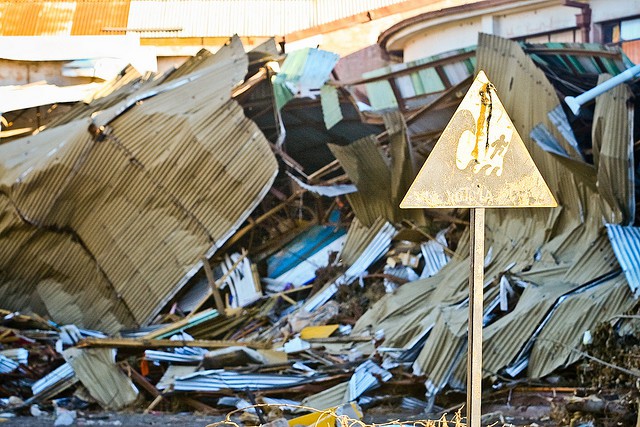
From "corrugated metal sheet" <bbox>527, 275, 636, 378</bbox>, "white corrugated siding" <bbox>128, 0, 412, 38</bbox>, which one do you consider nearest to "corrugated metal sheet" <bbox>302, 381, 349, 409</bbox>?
"corrugated metal sheet" <bbox>527, 275, 636, 378</bbox>

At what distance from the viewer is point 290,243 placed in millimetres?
14820

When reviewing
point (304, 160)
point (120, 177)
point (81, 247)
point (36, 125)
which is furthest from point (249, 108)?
point (36, 125)

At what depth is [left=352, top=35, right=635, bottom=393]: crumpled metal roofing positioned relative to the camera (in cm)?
959

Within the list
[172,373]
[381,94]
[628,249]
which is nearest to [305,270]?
[381,94]

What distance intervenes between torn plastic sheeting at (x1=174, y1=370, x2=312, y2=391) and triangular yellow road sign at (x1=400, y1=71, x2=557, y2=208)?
21.2 feet

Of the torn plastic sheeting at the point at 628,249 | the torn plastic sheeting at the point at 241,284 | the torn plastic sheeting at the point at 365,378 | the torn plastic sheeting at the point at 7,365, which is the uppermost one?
the torn plastic sheeting at the point at 628,249

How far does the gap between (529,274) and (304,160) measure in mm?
5173

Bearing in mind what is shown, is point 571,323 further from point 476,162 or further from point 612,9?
point 612,9

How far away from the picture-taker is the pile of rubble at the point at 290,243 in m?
10.1

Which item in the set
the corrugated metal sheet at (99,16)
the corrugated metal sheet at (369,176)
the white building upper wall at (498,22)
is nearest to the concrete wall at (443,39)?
the white building upper wall at (498,22)

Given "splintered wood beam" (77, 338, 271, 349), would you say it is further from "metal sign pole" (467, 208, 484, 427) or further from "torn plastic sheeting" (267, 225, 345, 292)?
"metal sign pole" (467, 208, 484, 427)

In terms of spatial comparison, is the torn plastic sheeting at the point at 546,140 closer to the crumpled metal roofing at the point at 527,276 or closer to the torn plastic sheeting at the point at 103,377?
the crumpled metal roofing at the point at 527,276

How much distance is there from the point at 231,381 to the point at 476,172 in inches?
270

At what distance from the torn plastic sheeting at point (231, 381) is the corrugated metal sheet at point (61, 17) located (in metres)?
16.1
